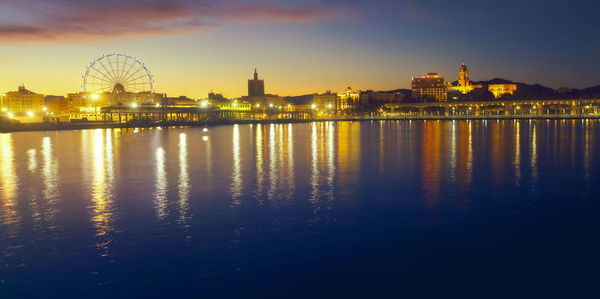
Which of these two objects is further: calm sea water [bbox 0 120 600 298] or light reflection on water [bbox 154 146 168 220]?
light reflection on water [bbox 154 146 168 220]

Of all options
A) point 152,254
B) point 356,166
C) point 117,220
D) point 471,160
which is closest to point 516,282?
point 152,254

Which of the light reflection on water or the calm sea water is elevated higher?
the light reflection on water

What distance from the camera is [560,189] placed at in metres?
23.0

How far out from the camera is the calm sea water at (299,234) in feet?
36.7

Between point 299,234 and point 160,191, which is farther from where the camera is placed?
point 160,191

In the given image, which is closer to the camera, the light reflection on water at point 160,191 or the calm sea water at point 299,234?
the calm sea water at point 299,234

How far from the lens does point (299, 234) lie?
587 inches

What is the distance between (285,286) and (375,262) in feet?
8.93

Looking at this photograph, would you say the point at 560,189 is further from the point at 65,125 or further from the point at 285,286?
the point at 65,125

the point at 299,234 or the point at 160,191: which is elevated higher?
the point at 160,191

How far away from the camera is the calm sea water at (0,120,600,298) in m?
11.2

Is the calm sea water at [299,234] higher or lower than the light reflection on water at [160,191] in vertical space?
lower

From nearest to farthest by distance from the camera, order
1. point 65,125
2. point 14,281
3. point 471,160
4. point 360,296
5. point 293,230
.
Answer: point 360,296 → point 14,281 → point 293,230 → point 471,160 → point 65,125

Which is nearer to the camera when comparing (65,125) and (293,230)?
(293,230)
